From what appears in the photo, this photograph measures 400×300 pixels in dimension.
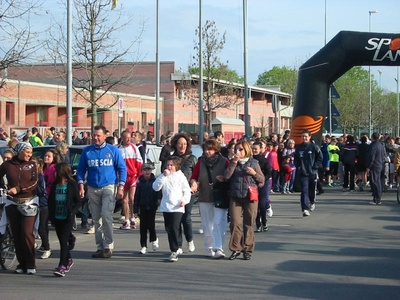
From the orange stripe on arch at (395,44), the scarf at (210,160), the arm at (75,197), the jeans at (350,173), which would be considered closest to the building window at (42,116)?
the jeans at (350,173)

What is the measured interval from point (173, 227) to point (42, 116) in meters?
35.3

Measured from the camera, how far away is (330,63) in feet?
81.7

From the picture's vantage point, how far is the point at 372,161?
20953mm

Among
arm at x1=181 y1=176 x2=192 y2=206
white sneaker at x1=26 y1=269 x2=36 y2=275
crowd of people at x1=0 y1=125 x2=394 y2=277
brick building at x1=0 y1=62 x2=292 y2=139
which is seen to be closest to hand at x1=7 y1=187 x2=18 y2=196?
crowd of people at x1=0 y1=125 x2=394 y2=277

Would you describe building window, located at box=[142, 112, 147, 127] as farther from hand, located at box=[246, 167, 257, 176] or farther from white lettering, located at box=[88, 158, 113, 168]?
hand, located at box=[246, 167, 257, 176]

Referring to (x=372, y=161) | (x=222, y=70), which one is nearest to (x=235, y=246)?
(x=372, y=161)

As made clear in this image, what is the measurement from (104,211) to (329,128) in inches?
760

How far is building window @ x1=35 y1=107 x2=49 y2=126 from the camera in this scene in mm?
44719

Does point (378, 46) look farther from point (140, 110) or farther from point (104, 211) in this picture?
point (140, 110)

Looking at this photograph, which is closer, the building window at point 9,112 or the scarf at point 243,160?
the scarf at point 243,160

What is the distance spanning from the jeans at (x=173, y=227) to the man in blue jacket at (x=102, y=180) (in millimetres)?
830

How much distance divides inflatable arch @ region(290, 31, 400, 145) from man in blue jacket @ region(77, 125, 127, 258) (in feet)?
48.2

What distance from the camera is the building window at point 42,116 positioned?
4472cm

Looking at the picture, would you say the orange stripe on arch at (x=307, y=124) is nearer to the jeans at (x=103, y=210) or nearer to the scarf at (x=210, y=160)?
the scarf at (x=210, y=160)
